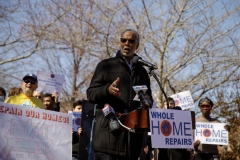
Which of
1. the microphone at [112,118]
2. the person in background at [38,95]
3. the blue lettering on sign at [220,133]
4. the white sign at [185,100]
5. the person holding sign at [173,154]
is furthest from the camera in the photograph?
the white sign at [185,100]

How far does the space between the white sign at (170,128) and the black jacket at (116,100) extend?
0.67ft

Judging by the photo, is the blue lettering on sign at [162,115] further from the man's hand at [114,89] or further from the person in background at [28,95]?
the person in background at [28,95]

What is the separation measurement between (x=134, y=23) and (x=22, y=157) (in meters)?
10.5

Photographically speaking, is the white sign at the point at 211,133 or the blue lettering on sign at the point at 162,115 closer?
the blue lettering on sign at the point at 162,115

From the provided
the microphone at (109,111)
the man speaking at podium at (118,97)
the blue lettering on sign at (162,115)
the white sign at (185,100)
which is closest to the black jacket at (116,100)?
the man speaking at podium at (118,97)

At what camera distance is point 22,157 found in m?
5.22

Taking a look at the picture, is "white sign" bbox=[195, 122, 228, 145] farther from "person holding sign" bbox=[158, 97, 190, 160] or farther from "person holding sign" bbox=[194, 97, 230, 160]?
Answer: "person holding sign" bbox=[158, 97, 190, 160]

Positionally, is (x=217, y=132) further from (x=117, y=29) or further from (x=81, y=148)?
(x=117, y=29)

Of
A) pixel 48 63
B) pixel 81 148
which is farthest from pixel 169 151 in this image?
pixel 48 63

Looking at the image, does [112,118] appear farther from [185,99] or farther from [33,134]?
[185,99]

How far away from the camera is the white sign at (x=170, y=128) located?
188 inches

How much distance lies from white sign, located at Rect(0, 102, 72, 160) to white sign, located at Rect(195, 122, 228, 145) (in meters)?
4.82

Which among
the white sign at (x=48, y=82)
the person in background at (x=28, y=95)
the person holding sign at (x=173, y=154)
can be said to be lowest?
the person holding sign at (x=173, y=154)

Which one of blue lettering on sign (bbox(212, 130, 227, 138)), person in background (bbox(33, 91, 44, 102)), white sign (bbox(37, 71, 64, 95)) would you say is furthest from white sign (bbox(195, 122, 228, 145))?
person in background (bbox(33, 91, 44, 102))
